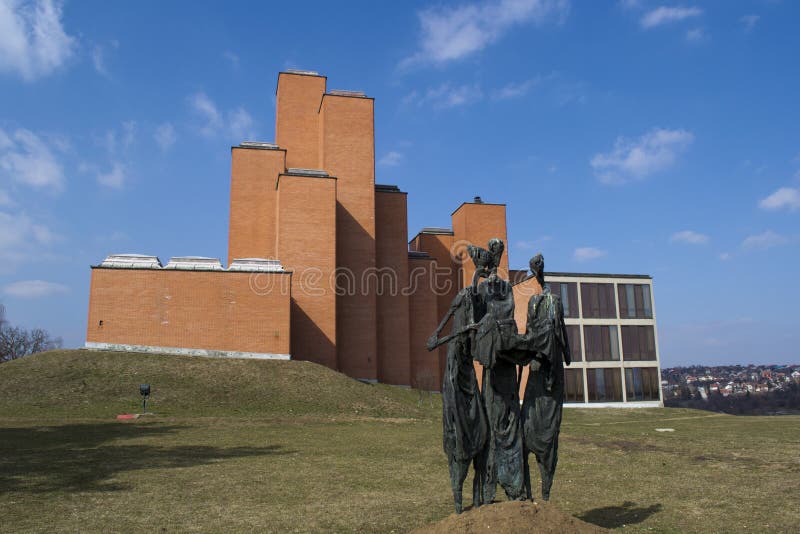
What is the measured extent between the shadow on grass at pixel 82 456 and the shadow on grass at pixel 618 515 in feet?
26.2

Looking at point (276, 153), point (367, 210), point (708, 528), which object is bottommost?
point (708, 528)

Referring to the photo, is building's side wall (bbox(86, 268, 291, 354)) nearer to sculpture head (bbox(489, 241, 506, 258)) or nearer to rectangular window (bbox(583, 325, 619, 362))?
rectangular window (bbox(583, 325, 619, 362))

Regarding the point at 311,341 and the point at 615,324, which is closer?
the point at 311,341

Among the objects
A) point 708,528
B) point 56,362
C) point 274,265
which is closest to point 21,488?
point 708,528

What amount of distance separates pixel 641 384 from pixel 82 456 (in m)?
39.0

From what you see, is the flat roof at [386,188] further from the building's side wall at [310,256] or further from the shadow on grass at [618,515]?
the shadow on grass at [618,515]

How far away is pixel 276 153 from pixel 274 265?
12.0 m

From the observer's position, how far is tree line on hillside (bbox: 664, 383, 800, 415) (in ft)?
183

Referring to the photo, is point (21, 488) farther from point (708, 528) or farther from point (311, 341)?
point (311, 341)

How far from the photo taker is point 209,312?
32094 millimetres

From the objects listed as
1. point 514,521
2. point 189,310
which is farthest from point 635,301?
point 514,521

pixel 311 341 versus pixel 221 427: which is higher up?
pixel 311 341

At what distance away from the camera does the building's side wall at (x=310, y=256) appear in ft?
122

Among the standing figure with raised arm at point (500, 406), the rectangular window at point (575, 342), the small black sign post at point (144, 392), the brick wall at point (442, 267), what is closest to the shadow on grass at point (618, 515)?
the standing figure with raised arm at point (500, 406)
